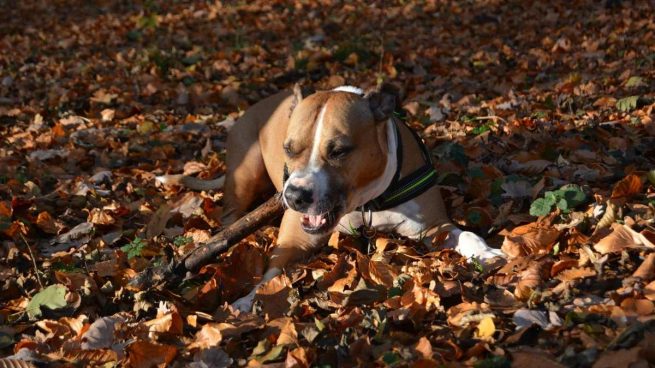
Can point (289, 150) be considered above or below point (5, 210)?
above

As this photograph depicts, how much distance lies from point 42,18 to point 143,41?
3.18 m

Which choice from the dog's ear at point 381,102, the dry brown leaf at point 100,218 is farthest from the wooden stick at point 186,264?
the dry brown leaf at point 100,218

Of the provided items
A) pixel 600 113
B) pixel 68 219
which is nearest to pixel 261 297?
pixel 68 219

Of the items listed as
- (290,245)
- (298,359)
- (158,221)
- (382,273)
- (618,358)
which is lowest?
(158,221)

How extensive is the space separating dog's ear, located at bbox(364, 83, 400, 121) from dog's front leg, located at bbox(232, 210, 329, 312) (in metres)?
0.77

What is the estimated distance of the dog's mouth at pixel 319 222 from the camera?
390 centimetres

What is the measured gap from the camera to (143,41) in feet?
37.6

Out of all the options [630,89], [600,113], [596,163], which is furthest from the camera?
[630,89]

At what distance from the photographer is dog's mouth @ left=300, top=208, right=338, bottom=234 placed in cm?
390

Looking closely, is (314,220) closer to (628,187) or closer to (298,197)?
(298,197)

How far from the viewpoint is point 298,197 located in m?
3.71

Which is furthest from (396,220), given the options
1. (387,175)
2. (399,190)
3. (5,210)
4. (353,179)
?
(5,210)

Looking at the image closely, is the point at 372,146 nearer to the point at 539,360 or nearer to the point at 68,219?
the point at 539,360

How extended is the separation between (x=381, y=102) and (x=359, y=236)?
84 cm
